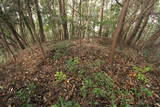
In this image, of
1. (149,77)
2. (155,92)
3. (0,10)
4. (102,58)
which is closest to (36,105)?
(102,58)

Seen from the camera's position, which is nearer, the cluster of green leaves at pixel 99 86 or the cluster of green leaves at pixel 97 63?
the cluster of green leaves at pixel 99 86

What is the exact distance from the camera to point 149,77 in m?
3.49

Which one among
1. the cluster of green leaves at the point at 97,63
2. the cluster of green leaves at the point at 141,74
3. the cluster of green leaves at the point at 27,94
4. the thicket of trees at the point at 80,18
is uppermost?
the thicket of trees at the point at 80,18

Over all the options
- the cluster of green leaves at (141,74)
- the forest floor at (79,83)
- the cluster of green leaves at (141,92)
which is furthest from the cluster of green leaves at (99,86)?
the cluster of green leaves at (141,74)

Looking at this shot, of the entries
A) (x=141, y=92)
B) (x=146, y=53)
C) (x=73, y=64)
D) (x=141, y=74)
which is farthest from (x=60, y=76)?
(x=146, y=53)

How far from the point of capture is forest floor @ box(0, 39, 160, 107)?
2.79 m

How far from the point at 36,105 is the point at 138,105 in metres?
2.61

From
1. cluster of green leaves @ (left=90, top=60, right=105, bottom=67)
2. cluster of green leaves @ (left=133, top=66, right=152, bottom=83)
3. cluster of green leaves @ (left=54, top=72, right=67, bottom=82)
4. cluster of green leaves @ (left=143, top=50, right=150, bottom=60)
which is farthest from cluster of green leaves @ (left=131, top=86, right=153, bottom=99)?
cluster of green leaves @ (left=143, top=50, right=150, bottom=60)

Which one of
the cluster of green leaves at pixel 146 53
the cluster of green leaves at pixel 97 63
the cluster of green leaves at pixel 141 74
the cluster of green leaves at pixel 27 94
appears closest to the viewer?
the cluster of green leaves at pixel 27 94

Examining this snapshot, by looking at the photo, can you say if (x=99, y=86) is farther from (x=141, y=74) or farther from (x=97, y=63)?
(x=141, y=74)

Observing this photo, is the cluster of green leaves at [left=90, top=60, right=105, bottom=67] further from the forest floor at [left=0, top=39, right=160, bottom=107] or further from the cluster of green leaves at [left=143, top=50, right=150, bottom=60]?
the cluster of green leaves at [left=143, top=50, right=150, bottom=60]

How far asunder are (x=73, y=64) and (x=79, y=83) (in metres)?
0.88

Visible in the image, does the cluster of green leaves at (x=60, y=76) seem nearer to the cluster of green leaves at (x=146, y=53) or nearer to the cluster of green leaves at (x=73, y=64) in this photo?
the cluster of green leaves at (x=73, y=64)

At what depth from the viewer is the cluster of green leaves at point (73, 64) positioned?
12.3ft
